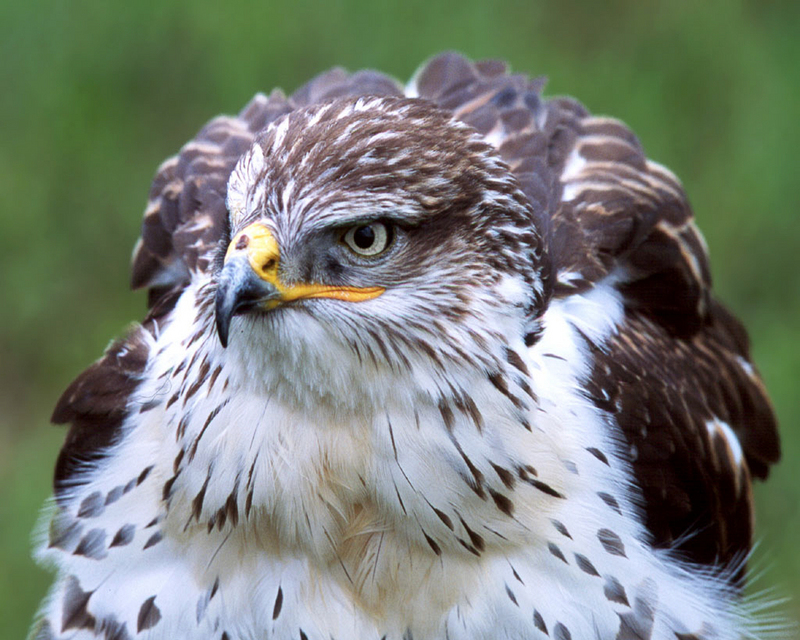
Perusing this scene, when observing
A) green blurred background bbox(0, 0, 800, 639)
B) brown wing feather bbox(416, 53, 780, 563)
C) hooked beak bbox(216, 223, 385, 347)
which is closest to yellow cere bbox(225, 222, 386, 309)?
hooked beak bbox(216, 223, 385, 347)

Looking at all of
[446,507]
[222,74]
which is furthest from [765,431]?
[222,74]

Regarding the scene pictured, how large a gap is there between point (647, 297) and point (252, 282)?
5.65 feet

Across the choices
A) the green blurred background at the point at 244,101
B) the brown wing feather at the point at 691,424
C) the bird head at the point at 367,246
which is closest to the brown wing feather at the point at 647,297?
the brown wing feather at the point at 691,424

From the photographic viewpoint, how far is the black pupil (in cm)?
292

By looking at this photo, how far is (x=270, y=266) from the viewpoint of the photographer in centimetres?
283

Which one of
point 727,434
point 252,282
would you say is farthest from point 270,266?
point 727,434

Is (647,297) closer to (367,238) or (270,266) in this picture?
(367,238)

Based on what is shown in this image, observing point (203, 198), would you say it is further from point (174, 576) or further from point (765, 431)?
point (765, 431)

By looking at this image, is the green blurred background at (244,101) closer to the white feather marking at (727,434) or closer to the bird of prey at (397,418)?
the white feather marking at (727,434)

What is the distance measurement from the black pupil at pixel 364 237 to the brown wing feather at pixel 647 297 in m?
0.72

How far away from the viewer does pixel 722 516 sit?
4160 mm

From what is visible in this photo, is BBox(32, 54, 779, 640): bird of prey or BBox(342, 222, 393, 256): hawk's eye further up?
BBox(342, 222, 393, 256): hawk's eye

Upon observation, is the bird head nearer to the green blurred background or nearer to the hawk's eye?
the hawk's eye

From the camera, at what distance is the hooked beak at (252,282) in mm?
2756
